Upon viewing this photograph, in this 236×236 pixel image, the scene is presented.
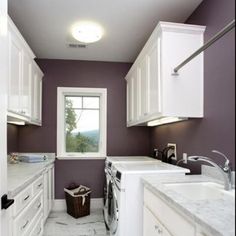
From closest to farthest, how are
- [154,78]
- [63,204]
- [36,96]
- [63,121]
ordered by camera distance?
1. [154,78]
2. [36,96]
3. [63,204]
4. [63,121]

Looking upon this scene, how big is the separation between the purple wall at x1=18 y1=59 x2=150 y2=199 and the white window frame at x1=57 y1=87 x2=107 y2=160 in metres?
0.07

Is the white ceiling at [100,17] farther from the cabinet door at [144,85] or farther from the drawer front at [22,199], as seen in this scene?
the drawer front at [22,199]

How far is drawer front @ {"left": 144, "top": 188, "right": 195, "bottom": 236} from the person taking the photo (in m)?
1.30

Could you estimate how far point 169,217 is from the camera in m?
1.54

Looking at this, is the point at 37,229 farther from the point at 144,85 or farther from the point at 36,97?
the point at 144,85

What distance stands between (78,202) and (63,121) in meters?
1.37

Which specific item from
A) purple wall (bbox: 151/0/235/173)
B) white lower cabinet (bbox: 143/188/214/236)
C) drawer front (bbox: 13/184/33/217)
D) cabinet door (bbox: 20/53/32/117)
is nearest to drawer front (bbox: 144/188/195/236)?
white lower cabinet (bbox: 143/188/214/236)

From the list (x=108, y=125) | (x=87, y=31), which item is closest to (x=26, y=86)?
(x=87, y=31)

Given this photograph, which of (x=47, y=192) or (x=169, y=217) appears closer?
(x=169, y=217)

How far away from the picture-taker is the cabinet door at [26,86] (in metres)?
2.77

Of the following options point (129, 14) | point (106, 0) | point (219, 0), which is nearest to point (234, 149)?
point (219, 0)

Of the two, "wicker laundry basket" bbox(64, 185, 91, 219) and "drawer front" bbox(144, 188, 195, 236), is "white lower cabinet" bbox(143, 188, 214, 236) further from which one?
"wicker laundry basket" bbox(64, 185, 91, 219)

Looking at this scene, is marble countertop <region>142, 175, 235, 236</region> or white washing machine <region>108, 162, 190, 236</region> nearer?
marble countertop <region>142, 175, 235, 236</region>

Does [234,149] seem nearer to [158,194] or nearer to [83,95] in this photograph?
[158,194]
